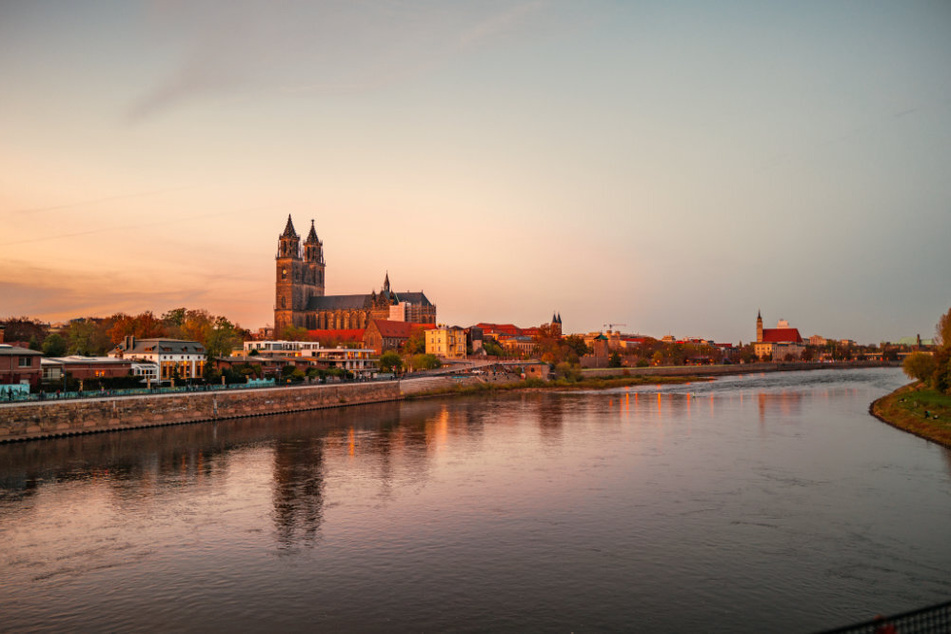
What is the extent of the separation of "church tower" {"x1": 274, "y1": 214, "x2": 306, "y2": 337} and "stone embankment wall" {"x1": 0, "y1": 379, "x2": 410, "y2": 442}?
106 meters

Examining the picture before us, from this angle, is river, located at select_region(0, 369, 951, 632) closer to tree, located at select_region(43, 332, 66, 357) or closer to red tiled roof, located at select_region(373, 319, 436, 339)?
tree, located at select_region(43, 332, 66, 357)

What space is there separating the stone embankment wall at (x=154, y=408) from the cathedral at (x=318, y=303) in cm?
9766

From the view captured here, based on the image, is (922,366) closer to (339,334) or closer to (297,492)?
(297,492)

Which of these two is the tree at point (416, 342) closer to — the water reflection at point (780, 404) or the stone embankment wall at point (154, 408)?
the stone embankment wall at point (154, 408)

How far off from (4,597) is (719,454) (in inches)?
1222

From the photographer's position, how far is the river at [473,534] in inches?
583

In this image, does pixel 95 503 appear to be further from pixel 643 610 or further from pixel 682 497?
pixel 682 497

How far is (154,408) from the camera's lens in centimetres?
4591

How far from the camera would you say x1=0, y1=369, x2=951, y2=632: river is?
14.8 meters

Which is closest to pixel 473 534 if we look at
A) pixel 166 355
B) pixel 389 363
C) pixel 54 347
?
pixel 166 355

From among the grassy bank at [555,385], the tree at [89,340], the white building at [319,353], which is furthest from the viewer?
the white building at [319,353]

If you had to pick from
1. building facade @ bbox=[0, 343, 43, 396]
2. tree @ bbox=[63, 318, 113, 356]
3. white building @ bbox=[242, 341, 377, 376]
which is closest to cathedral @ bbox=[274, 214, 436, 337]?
white building @ bbox=[242, 341, 377, 376]

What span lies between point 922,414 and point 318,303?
149 meters

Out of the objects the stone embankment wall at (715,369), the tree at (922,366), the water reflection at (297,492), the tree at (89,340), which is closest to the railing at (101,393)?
the water reflection at (297,492)
